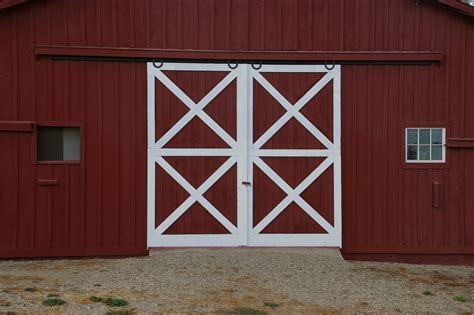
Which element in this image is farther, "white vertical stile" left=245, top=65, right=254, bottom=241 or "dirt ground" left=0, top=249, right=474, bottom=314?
"white vertical stile" left=245, top=65, right=254, bottom=241

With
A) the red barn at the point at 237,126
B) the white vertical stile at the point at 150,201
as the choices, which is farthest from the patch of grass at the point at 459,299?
the white vertical stile at the point at 150,201

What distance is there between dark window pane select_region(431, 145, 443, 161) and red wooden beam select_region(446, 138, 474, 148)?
0.50 feet

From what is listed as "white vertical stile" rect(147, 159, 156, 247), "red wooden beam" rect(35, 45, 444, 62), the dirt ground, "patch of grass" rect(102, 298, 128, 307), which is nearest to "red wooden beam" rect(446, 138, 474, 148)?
"red wooden beam" rect(35, 45, 444, 62)

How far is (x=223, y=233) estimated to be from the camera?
8672 mm

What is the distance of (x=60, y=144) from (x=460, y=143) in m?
6.68

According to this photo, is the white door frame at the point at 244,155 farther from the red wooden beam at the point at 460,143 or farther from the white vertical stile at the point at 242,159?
the red wooden beam at the point at 460,143

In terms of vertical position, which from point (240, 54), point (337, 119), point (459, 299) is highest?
point (240, 54)

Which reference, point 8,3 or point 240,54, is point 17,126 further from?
point 240,54

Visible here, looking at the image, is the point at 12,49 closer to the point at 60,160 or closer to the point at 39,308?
the point at 60,160

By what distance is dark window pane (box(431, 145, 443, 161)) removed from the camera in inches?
351

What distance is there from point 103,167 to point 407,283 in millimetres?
5024

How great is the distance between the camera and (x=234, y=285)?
22.6ft

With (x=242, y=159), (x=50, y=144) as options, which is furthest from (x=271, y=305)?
(x=50, y=144)

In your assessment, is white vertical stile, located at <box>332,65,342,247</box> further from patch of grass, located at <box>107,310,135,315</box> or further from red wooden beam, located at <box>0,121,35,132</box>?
red wooden beam, located at <box>0,121,35,132</box>
